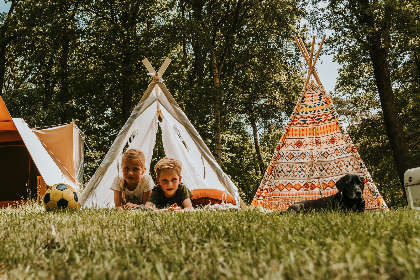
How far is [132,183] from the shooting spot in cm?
488

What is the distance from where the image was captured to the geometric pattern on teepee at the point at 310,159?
609 centimetres

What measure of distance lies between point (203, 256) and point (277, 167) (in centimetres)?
527

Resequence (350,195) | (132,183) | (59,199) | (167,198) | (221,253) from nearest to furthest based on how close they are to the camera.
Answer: (221,253) < (350,195) < (59,199) < (167,198) < (132,183)

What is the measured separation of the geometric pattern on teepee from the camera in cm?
609

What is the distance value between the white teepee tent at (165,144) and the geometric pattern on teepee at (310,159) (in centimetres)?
106

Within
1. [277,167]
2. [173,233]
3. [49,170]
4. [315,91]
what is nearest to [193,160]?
[277,167]

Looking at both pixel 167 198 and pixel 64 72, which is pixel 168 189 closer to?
pixel 167 198

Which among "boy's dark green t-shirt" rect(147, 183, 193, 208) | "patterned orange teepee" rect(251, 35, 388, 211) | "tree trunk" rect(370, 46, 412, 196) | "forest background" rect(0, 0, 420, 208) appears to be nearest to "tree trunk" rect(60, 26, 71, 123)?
"forest background" rect(0, 0, 420, 208)

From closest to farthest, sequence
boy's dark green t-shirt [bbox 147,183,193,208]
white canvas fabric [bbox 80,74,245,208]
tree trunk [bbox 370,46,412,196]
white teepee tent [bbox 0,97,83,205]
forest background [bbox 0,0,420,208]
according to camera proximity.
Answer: boy's dark green t-shirt [bbox 147,183,193,208] → white canvas fabric [bbox 80,74,245,208] → tree trunk [bbox 370,46,412,196] → white teepee tent [bbox 0,97,83,205] → forest background [bbox 0,0,420,208]

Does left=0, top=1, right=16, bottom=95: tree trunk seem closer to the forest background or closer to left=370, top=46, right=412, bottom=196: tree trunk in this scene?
the forest background

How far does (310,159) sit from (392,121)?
4.29 meters

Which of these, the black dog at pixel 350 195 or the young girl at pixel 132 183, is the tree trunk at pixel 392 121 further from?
the young girl at pixel 132 183

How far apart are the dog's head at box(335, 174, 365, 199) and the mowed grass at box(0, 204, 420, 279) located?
4.54ft

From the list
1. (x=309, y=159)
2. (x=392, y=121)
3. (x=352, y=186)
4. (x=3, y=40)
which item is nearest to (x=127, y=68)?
(x=3, y=40)
